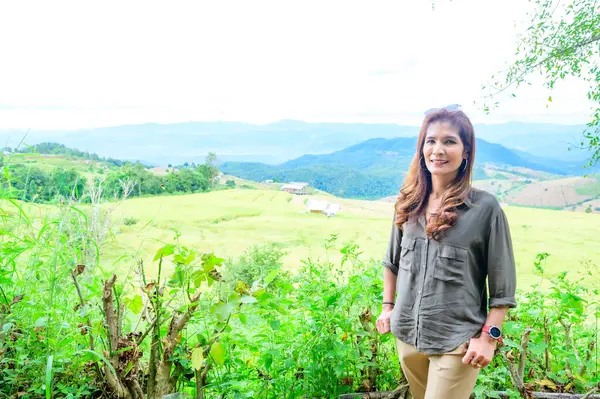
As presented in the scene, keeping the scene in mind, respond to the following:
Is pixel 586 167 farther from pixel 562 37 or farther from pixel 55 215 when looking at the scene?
pixel 55 215

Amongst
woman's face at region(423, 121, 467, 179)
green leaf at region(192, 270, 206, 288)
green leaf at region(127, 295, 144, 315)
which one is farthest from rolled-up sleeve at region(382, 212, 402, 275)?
green leaf at region(127, 295, 144, 315)

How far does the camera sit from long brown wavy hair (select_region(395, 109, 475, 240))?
3.50 ft

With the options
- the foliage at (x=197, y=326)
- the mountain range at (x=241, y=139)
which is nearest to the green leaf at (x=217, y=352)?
the foliage at (x=197, y=326)

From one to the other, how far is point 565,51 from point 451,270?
2.79 m

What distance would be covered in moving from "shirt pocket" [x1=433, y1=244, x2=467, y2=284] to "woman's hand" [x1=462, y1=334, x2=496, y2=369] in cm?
14

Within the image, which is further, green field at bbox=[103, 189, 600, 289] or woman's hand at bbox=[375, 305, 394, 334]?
green field at bbox=[103, 189, 600, 289]

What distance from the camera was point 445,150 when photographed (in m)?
1.09

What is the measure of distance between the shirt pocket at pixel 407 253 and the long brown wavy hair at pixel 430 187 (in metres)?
0.06

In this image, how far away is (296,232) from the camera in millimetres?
9227

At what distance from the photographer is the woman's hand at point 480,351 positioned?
1019 millimetres

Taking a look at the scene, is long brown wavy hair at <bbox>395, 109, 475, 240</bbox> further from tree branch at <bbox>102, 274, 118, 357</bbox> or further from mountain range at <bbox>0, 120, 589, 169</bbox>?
mountain range at <bbox>0, 120, 589, 169</bbox>

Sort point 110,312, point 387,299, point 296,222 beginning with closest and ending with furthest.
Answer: point 110,312 → point 387,299 → point 296,222

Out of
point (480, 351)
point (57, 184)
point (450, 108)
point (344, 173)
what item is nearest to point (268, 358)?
point (480, 351)

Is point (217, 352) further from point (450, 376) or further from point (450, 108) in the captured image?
point (450, 108)
